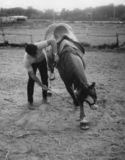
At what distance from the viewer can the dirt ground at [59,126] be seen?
3104 millimetres

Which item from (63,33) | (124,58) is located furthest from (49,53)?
(124,58)

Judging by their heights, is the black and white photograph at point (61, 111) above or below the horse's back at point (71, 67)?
below

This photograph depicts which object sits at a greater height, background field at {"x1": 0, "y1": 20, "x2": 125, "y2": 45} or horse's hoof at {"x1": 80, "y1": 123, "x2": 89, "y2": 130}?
background field at {"x1": 0, "y1": 20, "x2": 125, "y2": 45}

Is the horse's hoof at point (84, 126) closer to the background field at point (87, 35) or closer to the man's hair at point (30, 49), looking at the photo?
the man's hair at point (30, 49)

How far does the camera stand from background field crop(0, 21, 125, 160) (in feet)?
10.2

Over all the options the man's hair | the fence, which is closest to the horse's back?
the man's hair

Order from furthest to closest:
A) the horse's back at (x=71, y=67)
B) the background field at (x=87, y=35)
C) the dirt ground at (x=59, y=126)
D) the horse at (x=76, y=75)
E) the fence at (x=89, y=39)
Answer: the background field at (x=87, y=35), the fence at (x=89, y=39), the horse's back at (x=71, y=67), the horse at (x=76, y=75), the dirt ground at (x=59, y=126)

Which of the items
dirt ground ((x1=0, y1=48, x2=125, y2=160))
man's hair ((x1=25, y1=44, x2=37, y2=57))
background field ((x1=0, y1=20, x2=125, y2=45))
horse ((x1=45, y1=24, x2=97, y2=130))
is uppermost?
background field ((x1=0, y1=20, x2=125, y2=45))

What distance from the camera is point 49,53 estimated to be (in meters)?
5.52

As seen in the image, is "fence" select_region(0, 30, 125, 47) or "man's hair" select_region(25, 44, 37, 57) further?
"fence" select_region(0, 30, 125, 47)

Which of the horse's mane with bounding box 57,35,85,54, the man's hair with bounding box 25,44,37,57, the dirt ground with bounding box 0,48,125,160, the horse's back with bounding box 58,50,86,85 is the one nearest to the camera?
the dirt ground with bounding box 0,48,125,160

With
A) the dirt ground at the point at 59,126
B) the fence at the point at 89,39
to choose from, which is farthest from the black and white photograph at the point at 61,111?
the fence at the point at 89,39

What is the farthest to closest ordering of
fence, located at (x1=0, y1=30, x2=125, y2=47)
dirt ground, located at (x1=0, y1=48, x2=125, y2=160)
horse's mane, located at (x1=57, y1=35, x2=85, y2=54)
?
fence, located at (x1=0, y1=30, x2=125, y2=47) < horse's mane, located at (x1=57, y1=35, x2=85, y2=54) < dirt ground, located at (x1=0, y1=48, x2=125, y2=160)

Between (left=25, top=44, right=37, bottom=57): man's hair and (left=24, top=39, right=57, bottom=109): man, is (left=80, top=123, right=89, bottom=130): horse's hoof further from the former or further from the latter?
(left=25, top=44, right=37, bottom=57): man's hair
